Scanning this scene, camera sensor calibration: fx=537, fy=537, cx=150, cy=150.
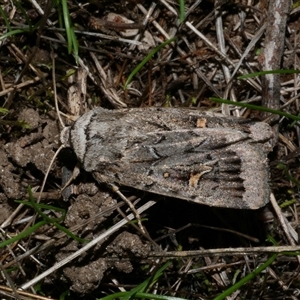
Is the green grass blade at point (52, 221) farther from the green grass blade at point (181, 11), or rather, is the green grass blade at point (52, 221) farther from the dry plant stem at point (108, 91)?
the green grass blade at point (181, 11)

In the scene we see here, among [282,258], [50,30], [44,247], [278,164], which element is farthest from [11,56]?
[282,258]

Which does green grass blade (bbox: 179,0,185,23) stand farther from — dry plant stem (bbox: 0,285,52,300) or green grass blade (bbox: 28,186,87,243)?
dry plant stem (bbox: 0,285,52,300)

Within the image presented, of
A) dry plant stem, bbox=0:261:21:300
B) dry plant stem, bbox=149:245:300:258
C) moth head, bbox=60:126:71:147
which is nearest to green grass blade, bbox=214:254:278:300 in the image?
dry plant stem, bbox=149:245:300:258

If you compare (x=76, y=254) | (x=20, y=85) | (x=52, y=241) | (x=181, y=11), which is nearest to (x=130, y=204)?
(x=76, y=254)

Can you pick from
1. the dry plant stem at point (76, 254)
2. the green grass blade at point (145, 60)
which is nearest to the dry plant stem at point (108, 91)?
the green grass blade at point (145, 60)

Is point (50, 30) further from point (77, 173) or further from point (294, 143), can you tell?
point (294, 143)

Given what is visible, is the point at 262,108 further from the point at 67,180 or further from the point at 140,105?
the point at 67,180

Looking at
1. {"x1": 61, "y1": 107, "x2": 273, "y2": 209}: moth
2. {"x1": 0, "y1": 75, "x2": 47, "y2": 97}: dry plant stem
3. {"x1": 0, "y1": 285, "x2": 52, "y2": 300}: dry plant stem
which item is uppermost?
{"x1": 0, "y1": 75, "x2": 47, "y2": 97}: dry plant stem
